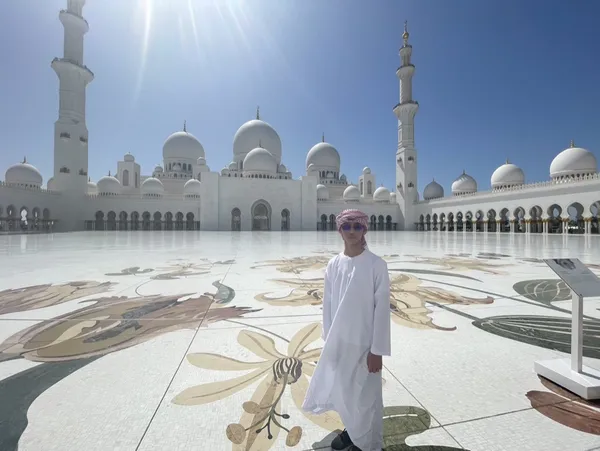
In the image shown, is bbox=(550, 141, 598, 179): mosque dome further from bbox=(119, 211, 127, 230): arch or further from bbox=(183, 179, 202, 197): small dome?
bbox=(119, 211, 127, 230): arch

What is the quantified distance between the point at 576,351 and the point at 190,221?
26.6 metres

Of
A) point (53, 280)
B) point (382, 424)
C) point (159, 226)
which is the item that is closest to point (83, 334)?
point (382, 424)

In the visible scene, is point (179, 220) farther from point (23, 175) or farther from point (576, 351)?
point (576, 351)

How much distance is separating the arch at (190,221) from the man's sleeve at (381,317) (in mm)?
26190

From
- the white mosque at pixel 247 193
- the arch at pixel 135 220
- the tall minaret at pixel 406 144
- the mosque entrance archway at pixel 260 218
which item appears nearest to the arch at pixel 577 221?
the white mosque at pixel 247 193

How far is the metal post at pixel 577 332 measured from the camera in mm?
1306

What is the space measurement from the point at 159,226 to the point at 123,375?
87.5ft

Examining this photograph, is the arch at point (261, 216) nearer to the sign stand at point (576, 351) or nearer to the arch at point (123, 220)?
the arch at point (123, 220)

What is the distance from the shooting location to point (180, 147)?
31.0 meters

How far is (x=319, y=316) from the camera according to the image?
7.31 ft

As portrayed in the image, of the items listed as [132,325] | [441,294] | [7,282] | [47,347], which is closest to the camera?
[47,347]

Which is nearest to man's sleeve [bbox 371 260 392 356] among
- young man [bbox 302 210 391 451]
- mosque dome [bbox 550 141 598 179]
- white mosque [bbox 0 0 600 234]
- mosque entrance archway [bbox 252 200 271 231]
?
young man [bbox 302 210 391 451]

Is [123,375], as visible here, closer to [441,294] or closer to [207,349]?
[207,349]

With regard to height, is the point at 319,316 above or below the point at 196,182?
below
